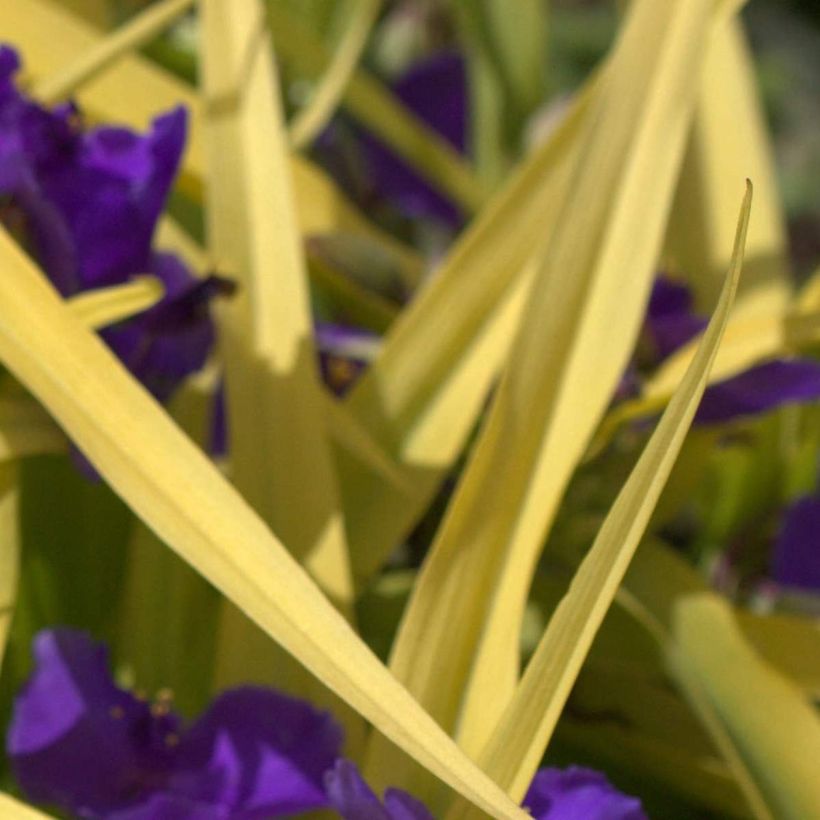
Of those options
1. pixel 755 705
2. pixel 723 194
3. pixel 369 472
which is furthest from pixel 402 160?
pixel 755 705

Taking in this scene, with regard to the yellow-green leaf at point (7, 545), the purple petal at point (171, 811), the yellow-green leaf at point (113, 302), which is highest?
the yellow-green leaf at point (113, 302)

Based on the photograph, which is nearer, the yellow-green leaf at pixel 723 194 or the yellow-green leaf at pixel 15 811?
the yellow-green leaf at pixel 15 811

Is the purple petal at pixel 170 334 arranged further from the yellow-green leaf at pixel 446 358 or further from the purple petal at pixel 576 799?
the purple petal at pixel 576 799

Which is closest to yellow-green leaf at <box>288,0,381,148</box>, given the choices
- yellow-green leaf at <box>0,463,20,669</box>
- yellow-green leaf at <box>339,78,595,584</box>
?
yellow-green leaf at <box>339,78,595,584</box>

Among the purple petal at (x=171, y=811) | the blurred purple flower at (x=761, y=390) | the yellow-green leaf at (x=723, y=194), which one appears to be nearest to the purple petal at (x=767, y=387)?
the blurred purple flower at (x=761, y=390)

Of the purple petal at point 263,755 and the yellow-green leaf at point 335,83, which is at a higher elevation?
the yellow-green leaf at point 335,83

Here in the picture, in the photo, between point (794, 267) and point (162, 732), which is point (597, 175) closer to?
point (162, 732)

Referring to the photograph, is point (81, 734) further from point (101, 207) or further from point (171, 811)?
point (101, 207)

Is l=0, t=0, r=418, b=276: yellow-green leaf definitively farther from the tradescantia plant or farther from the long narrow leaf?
the long narrow leaf
